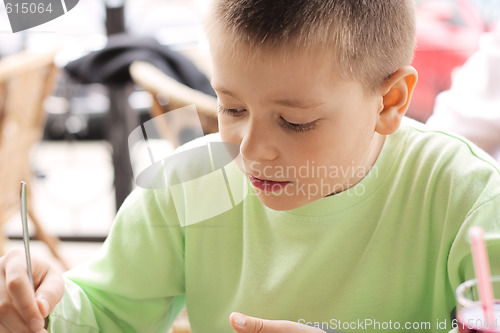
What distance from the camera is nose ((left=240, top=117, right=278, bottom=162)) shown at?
1.82ft

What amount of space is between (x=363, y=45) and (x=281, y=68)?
0.09 meters

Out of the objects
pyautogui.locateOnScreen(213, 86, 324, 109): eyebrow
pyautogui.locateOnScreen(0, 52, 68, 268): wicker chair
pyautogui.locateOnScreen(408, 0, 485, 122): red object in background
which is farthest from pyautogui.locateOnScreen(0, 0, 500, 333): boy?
pyautogui.locateOnScreen(0, 52, 68, 268): wicker chair

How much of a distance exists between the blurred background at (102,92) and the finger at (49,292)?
0.97 feet

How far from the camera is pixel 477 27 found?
1483mm

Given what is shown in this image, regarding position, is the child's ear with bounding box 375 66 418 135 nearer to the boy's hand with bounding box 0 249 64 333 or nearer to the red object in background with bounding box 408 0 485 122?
the boy's hand with bounding box 0 249 64 333

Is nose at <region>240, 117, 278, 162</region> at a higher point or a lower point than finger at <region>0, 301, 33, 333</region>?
higher

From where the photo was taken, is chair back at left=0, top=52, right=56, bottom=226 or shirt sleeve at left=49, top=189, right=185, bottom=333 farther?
chair back at left=0, top=52, right=56, bottom=226

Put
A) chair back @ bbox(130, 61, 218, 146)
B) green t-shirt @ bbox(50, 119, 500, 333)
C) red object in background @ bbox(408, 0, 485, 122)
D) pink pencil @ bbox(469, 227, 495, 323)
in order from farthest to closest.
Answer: red object in background @ bbox(408, 0, 485, 122)
chair back @ bbox(130, 61, 218, 146)
green t-shirt @ bbox(50, 119, 500, 333)
pink pencil @ bbox(469, 227, 495, 323)

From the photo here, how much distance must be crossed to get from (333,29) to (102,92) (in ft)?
6.16

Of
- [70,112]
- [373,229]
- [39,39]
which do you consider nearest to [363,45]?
[373,229]

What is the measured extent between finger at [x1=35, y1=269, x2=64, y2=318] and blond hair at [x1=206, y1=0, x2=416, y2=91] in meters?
0.27

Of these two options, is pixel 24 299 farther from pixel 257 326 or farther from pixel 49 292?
pixel 257 326

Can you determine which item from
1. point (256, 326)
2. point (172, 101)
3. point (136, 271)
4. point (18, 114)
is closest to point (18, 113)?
point (18, 114)

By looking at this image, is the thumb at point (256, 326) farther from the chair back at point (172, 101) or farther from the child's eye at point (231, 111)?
the chair back at point (172, 101)
